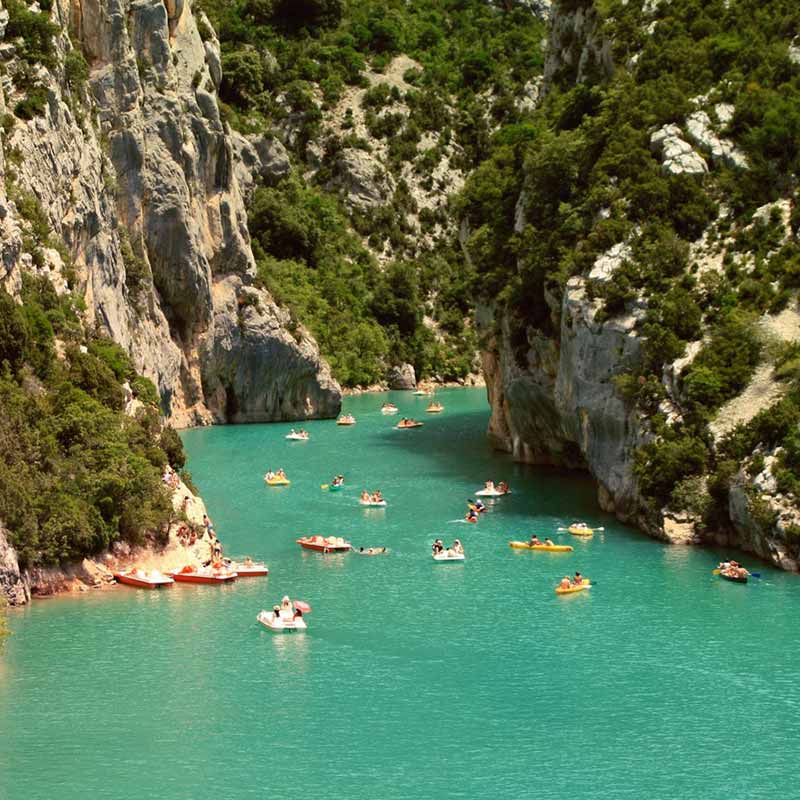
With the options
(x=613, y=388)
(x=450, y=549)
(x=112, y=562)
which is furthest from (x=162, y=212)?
(x=112, y=562)

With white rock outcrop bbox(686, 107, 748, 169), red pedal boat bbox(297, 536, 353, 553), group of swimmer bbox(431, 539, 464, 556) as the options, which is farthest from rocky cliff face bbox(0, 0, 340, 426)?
white rock outcrop bbox(686, 107, 748, 169)

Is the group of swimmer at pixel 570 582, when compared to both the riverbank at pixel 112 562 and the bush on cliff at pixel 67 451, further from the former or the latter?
the bush on cliff at pixel 67 451

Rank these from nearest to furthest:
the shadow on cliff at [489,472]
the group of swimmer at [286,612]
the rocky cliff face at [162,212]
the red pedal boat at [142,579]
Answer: the group of swimmer at [286,612], the red pedal boat at [142,579], the shadow on cliff at [489,472], the rocky cliff face at [162,212]

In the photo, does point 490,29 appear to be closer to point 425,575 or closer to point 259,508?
point 259,508

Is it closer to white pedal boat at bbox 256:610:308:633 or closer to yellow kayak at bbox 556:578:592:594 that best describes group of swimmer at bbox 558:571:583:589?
yellow kayak at bbox 556:578:592:594

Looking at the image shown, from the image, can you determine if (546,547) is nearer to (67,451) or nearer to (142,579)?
(142,579)

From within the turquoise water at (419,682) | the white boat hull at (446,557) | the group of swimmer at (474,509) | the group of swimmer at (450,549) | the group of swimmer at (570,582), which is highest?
the group of swimmer at (474,509)

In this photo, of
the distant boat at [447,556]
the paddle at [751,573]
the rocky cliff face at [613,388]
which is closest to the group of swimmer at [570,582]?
the paddle at [751,573]
